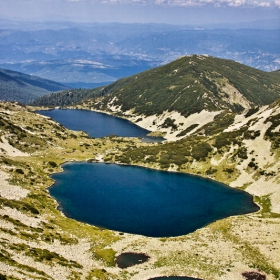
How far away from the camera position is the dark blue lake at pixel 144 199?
115562mm

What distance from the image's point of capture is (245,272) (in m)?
84.1

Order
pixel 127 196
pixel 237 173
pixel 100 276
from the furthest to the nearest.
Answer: pixel 237 173
pixel 127 196
pixel 100 276

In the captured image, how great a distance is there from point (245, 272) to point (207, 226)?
2921 centimetres

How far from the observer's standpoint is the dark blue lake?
11556 cm

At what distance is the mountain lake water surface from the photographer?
11550cm

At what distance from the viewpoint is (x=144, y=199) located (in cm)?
13762

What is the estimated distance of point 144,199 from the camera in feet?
452

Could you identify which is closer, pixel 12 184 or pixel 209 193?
pixel 12 184

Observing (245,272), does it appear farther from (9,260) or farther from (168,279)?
(9,260)

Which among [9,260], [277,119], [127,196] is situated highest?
[277,119]

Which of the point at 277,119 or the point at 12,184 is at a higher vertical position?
the point at 277,119

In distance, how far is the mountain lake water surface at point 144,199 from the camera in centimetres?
11550

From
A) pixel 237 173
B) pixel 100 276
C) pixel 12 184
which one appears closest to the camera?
pixel 100 276

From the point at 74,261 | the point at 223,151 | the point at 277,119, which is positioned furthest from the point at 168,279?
the point at 277,119
